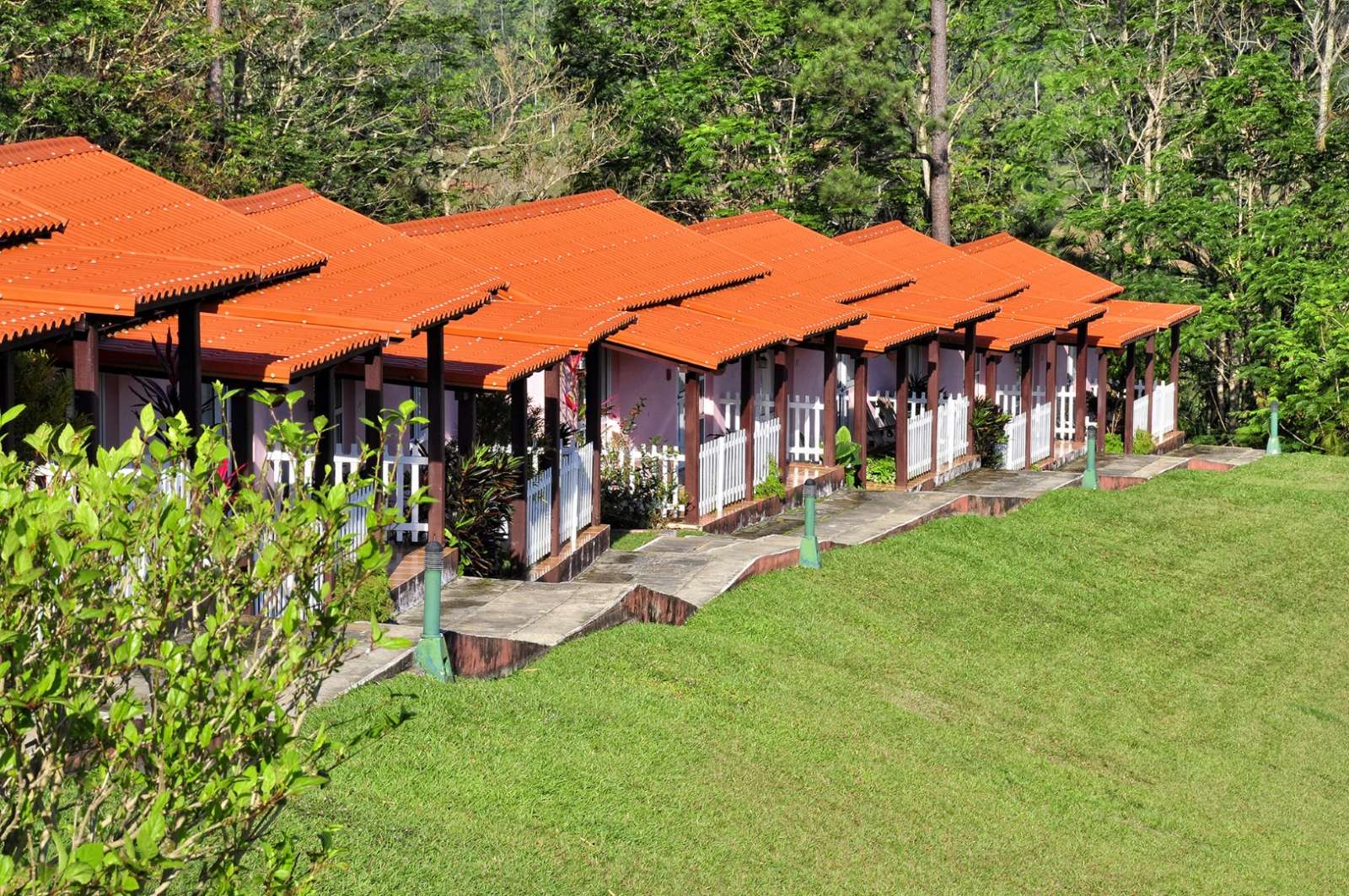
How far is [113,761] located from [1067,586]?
16245mm

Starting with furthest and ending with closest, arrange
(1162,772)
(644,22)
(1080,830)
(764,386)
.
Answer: (644,22) < (764,386) < (1162,772) < (1080,830)

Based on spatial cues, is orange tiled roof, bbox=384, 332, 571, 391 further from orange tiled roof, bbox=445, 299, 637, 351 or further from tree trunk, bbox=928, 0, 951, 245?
tree trunk, bbox=928, 0, 951, 245

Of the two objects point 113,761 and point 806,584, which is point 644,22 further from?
point 113,761

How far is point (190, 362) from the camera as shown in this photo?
1369cm

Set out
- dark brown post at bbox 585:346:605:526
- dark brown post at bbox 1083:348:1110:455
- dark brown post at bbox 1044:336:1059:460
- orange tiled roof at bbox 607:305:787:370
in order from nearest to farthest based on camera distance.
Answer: dark brown post at bbox 585:346:605:526
orange tiled roof at bbox 607:305:787:370
dark brown post at bbox 1044:336:1059:460
dark brown post at bbox 1083:348:1110:455

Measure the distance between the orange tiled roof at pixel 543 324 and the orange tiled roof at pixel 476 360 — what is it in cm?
7

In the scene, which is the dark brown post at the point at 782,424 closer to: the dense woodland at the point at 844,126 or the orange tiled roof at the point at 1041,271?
the orange tiled roof at the point at 1041,271

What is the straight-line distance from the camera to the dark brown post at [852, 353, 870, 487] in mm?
25609

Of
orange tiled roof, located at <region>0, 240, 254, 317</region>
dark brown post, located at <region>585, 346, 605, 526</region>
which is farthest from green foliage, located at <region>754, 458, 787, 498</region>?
orange tiled roof, located at <region>0, 240, 254, 317</region>

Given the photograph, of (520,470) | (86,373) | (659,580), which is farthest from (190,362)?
(659,580)

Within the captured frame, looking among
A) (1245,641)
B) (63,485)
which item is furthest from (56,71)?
(63,485)

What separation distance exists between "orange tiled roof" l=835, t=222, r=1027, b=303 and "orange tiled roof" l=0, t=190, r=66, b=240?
17.5 m

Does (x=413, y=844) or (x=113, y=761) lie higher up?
(x=113, y=761)

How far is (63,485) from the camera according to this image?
5805 mm
